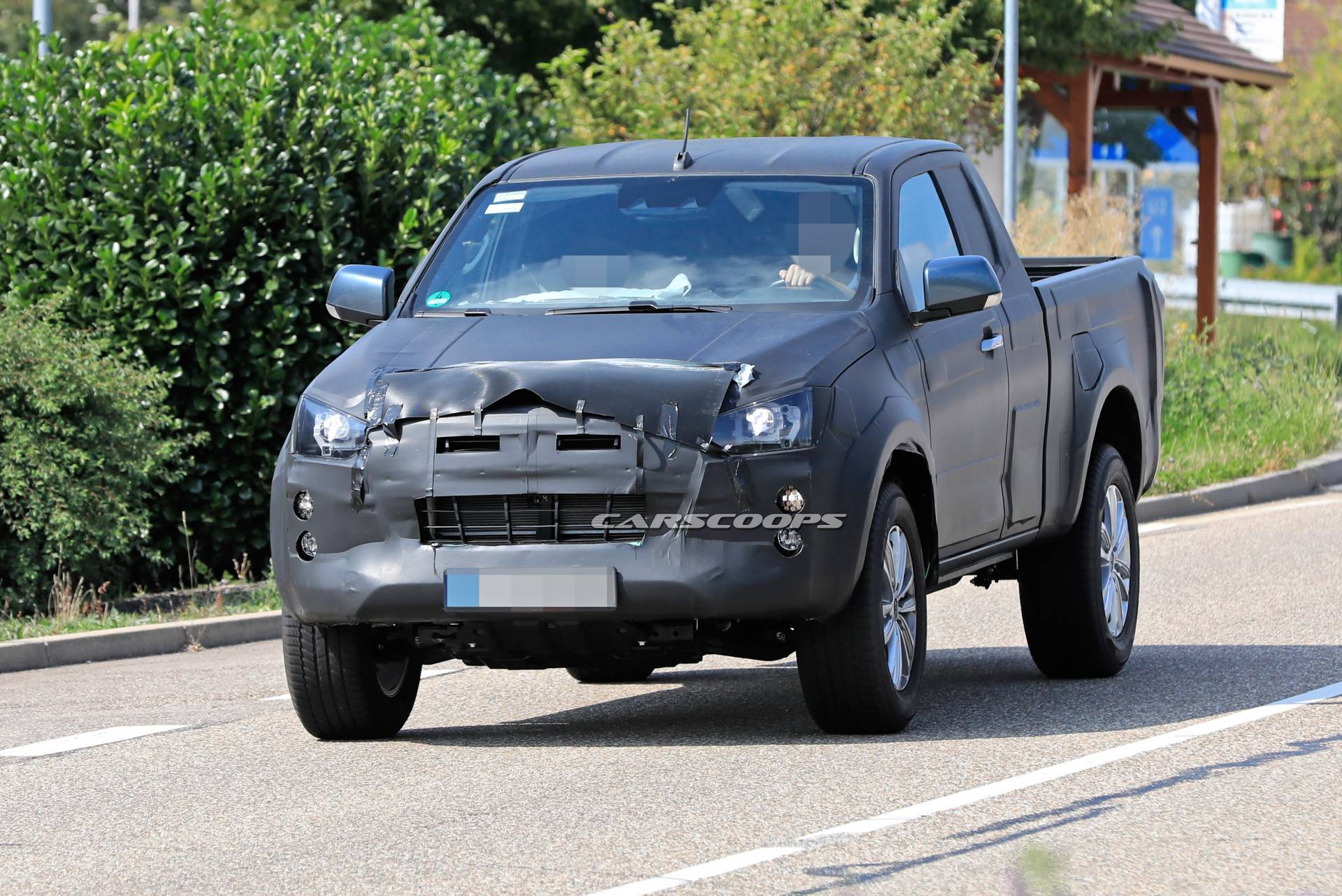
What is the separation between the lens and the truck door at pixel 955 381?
8.27 metres

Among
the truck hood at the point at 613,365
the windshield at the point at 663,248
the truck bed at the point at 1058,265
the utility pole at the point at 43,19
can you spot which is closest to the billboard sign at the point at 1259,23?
the utility pole at the point at 43,19

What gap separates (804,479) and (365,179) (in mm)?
7350

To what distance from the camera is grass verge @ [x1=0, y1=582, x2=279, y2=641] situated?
11.4m

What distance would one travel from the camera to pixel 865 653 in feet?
24.7

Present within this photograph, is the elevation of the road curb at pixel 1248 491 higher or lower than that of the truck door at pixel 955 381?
lower

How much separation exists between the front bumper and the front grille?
30mm

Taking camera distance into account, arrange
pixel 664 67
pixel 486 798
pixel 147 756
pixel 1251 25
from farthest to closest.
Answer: pixel 1251 25 < pixel 664 67 < pixel 147 756 < pixel 486 798

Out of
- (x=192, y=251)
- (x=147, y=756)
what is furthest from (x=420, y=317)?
(x=192, y=251)

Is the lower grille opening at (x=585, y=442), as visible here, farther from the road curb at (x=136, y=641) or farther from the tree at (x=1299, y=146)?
the tree at (x=1299, y=146)

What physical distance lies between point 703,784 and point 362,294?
2.48 m

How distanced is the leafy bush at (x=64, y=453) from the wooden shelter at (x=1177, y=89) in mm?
16976

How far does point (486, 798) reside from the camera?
7.05 meters

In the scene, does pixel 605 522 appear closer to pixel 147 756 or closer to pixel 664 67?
pixel 147 756

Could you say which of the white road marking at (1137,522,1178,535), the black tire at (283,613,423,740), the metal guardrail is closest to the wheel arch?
the black tire at (283,613,423,740)
